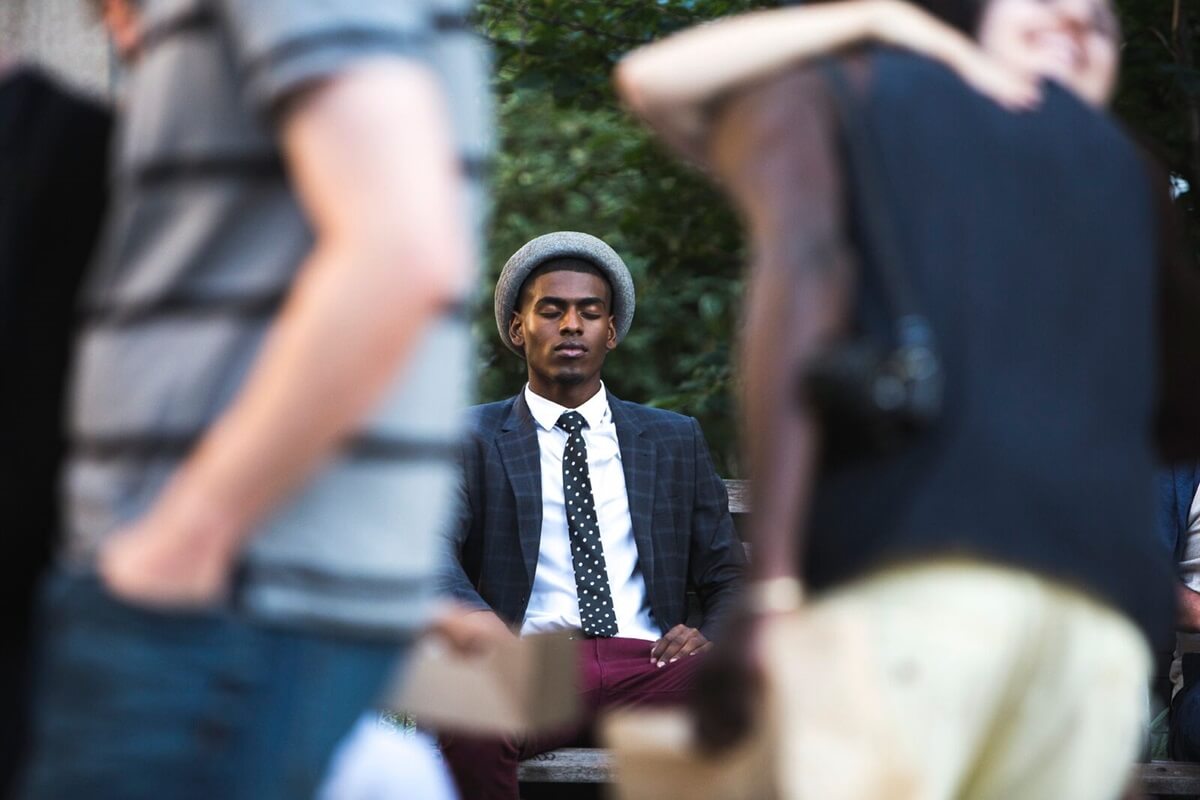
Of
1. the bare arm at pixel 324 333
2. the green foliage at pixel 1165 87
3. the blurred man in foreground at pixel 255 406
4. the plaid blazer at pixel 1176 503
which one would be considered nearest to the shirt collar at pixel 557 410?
the plaid blazer at pixel 1176 503

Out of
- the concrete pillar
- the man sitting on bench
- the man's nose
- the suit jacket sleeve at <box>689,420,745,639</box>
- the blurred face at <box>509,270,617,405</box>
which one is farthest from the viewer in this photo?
the man's nose

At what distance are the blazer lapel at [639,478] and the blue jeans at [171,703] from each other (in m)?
3.63

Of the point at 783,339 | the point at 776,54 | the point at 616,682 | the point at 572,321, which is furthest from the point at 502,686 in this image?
the point at 572,321

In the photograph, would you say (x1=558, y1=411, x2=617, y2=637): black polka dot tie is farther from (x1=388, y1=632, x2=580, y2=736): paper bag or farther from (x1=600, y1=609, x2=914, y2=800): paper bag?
(x1=600, y1=609, x2=914, y2=800): paper bag

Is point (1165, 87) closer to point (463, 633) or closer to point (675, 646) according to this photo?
point (675, 646)

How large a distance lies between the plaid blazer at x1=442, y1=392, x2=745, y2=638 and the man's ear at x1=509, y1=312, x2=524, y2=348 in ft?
1.35

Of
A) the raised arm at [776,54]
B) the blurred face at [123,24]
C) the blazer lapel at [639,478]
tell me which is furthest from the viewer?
the blazer lapel at [639,478]

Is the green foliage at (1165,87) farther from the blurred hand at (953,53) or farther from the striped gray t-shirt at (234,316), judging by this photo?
the striped gray t-shirt at (234,316)

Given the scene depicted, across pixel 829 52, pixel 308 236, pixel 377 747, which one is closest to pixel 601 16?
pixel 377 747

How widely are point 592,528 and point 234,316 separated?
3.66 meters

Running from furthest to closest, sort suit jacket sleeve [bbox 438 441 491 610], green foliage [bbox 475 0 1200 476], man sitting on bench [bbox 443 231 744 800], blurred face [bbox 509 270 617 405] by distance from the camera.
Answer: green foliage [bbox 475 0 1200 476], blurred face [bbox 509 270 617 405], man sitting on bench [bbox 443 231 744 800], suit jacket sleeve [bbox 438 441 491 610]

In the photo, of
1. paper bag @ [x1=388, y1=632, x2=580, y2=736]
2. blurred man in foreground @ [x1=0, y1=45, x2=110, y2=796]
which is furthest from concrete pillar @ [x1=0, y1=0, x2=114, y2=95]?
paper bag @ [x1=388, y1=632, x2=580, y2=736]

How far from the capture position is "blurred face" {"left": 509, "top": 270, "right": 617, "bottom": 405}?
17.8ft

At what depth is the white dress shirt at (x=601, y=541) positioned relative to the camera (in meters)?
4.97
